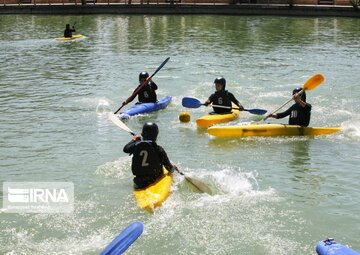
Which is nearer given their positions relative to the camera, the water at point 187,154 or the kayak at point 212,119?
the water at point 187,154

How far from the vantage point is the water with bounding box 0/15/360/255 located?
8219 mm

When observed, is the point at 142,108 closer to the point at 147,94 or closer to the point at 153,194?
the point at 147,94

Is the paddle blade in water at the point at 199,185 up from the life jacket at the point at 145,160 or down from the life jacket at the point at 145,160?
down

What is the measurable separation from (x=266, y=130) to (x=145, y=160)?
493cm

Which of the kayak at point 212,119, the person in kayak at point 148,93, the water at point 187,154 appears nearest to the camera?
the water at point 187,154

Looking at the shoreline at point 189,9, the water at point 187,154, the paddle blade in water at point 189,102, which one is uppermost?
the shoreline at point 189,9

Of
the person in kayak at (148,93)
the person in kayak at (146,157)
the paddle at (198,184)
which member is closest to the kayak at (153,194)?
the person in kayak at (146,157)

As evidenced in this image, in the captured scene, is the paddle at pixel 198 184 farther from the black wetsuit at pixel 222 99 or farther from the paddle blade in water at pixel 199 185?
the black wetsuit at pixel 222 99

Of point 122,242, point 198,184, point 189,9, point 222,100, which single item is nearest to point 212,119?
point 222,100

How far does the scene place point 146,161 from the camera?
29.1 ft

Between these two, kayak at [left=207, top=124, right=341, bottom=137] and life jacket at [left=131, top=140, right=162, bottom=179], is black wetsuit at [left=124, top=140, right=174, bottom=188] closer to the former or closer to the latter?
life jacket at [left=131, top=140, right=162, bottom=179]

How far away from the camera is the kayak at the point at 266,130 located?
12844 millimetres

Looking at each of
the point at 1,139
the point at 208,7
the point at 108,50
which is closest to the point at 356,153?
the point at 1,139

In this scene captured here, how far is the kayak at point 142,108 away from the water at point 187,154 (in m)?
0.28
